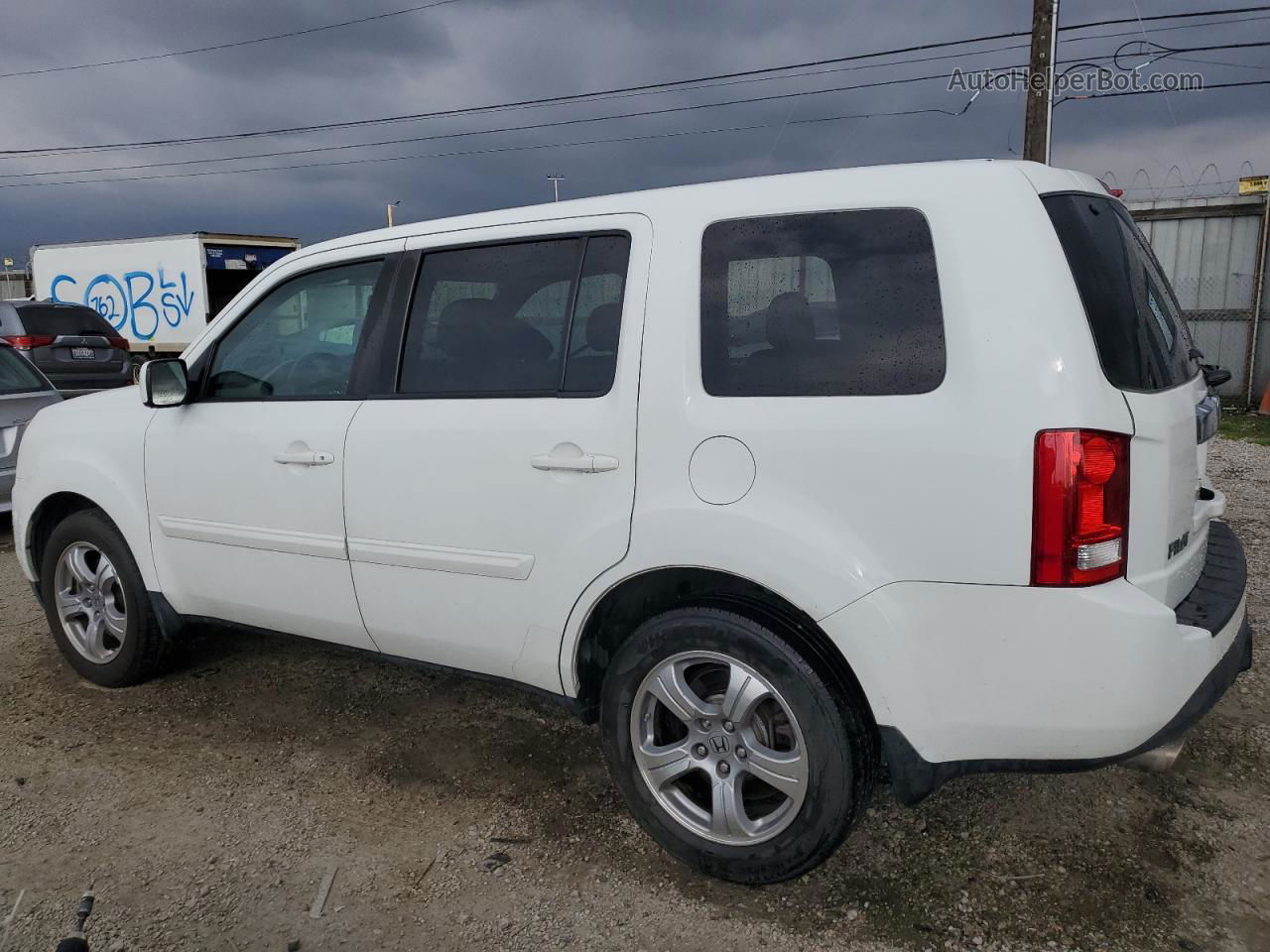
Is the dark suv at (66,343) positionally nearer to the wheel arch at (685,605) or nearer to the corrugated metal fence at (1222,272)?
the wheel arch at (685,605)

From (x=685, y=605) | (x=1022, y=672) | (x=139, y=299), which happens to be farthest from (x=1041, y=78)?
(x=139, y=299)

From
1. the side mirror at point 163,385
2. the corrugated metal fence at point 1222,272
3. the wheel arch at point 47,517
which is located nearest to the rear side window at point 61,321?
the wheel arch at point 47,517

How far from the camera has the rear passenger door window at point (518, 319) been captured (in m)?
2.83

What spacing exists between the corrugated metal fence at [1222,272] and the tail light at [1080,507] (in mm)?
13695

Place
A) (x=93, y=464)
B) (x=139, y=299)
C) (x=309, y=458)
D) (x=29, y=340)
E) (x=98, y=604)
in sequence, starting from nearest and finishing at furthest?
(x=309, y=458)
(x=93, y=464)
(x=98, y=604)
(x=29, y=340)
(x=139, y=299)

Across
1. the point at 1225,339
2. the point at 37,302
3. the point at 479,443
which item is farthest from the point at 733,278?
the point at 1225,339

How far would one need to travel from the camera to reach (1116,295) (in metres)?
2.32

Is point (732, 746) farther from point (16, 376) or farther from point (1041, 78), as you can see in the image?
point (1041, 78)

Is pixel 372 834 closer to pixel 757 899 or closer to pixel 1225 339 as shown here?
pixel 757 899

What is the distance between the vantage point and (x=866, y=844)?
2.87 m

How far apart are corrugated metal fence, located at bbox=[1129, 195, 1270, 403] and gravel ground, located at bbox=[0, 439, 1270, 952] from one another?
39.2 feet

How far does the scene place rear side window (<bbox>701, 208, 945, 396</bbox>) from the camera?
2.34 m

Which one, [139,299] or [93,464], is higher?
[139,299]

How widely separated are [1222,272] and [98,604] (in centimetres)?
1531
